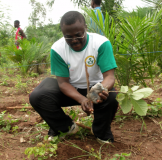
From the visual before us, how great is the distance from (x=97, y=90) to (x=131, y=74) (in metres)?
1.14

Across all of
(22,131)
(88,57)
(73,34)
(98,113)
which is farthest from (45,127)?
(73,34)

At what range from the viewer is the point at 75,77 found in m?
1.74

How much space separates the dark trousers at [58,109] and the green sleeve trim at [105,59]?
9.2 inches

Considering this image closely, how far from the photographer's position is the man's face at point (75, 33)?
4.87 ft

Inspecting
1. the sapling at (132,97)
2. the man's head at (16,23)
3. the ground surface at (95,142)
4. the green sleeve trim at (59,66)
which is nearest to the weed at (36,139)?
the ground surface at (95,142)

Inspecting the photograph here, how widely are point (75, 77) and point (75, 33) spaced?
1.44 ft

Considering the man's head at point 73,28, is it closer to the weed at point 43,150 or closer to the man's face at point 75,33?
the man's face at point 75,33

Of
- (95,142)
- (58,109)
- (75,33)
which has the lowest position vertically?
(95,142)

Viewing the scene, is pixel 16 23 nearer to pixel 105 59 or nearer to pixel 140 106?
pixel 105 59

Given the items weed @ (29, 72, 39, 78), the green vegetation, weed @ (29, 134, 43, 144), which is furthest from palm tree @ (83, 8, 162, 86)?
weed @ (29, 72, 39, 78)

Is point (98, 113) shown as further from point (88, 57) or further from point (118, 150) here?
point (88, 57)

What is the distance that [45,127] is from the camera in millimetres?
2033

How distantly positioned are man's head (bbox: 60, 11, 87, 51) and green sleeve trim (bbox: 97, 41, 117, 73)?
0.20m

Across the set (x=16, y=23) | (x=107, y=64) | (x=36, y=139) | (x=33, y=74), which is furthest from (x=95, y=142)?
(x=16, y=23)
